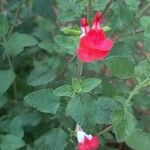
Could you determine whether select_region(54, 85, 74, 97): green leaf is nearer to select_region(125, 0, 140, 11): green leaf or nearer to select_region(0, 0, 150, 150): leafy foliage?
select_region(0, 0, 150, 150): leafy foliage

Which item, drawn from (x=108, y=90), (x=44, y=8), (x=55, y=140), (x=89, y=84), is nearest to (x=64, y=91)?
(x=89, y=84)

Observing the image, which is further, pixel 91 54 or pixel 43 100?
pixel 43 100

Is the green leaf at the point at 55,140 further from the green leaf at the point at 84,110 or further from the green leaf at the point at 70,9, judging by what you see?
the green leaf at the point at 70,9

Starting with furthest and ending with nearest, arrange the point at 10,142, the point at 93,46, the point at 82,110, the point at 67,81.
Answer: the point at 67,81, the point at 10,142, the point at 82,110, the point at 93,46

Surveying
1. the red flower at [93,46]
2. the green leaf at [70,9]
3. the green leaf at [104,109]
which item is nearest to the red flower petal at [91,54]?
the red flower at [93,46]

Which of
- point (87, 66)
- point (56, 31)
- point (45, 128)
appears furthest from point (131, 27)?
point (45, 128)

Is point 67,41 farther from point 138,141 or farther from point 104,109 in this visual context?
point 138,141
